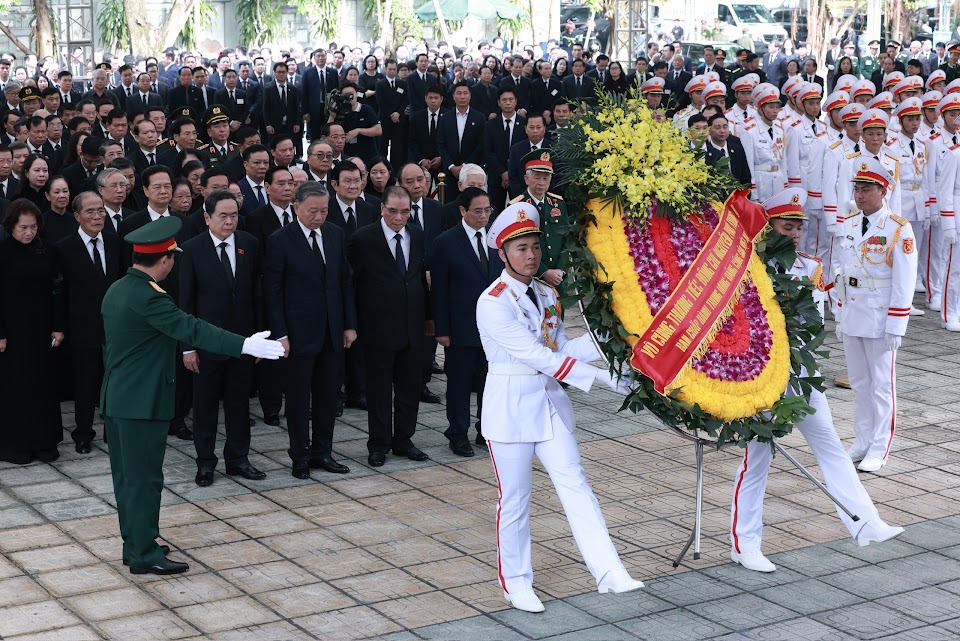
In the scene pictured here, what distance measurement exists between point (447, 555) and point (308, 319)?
200 cm

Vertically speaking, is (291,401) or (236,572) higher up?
(291,401)

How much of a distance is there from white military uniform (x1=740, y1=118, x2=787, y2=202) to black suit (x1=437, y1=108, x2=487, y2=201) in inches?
129

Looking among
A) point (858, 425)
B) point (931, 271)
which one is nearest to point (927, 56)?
point (931, 271)

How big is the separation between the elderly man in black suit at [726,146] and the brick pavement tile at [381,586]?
288 inches

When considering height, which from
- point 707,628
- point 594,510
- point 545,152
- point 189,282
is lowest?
point 707,628

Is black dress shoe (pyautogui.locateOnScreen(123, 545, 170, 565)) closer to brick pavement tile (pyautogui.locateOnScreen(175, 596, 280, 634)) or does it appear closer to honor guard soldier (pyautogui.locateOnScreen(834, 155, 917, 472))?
brick pavement tile (pyautogui.locateOnScreen(175, 596, 280, 634))

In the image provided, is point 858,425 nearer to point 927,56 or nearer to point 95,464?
point 95,464

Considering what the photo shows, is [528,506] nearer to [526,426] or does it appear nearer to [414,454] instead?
[526,426]

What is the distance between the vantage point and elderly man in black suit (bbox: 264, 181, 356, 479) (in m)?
8.00

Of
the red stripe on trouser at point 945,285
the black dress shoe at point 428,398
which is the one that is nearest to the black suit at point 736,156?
the red stripe on trouser at point 945,285

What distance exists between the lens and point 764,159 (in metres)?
13.6

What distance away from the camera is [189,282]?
795cm

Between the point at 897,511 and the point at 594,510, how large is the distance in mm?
2358

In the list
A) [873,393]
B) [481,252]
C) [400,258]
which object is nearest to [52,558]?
[400,258]
